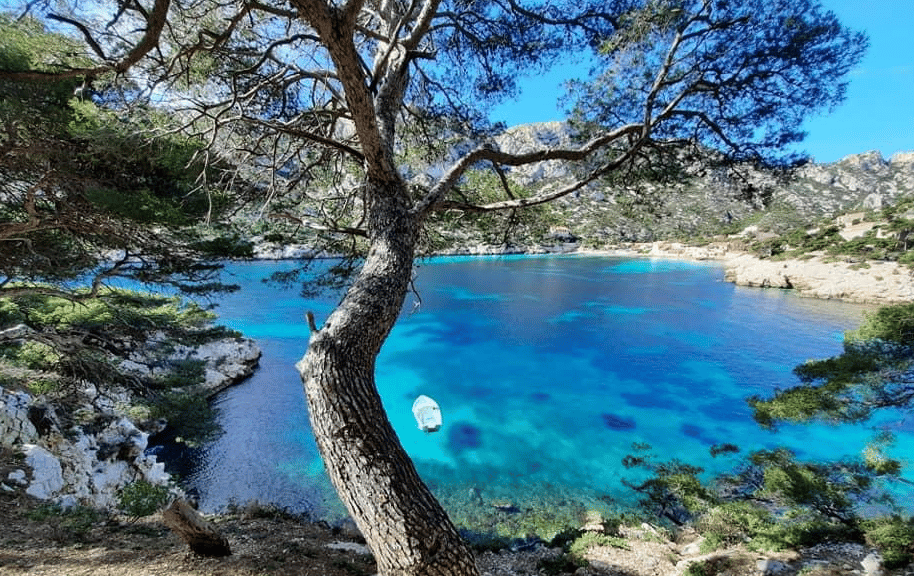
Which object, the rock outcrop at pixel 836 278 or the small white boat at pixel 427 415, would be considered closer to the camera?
the small white boat at pixel 427 415

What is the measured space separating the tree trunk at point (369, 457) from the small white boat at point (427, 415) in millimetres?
10610

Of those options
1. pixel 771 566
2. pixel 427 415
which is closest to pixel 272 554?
pixel 771 566

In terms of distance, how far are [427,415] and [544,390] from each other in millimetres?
5140

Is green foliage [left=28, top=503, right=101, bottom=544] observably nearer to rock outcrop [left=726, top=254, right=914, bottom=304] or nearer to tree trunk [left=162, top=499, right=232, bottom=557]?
tree trunk [left=162, top=499, right=232, bottom=557]

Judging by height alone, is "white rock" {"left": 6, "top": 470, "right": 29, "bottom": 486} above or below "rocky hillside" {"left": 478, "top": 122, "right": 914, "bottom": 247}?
below

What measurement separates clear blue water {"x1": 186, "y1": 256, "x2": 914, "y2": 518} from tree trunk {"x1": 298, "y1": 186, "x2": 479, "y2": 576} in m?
1.78

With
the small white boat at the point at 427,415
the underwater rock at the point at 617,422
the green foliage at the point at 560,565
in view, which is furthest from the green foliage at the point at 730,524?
the small white boat at the point at 427,415

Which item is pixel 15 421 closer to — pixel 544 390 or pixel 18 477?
pixel 18 477

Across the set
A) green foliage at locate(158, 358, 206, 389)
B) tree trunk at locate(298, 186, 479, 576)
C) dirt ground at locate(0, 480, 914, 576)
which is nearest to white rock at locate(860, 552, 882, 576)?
dirt ground at locate(0, 480, 914, 576)

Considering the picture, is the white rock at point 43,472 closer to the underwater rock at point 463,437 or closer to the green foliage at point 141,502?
the green foliage at point 141,502

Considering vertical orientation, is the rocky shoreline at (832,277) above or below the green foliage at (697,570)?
above

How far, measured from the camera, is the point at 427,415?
12.4 m

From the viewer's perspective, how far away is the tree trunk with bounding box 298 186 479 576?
162cm

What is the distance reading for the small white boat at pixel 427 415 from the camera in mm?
12058
